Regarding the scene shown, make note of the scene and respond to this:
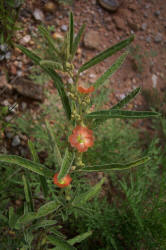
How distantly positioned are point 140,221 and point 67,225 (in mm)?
687

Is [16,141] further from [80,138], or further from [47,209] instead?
[80,138]

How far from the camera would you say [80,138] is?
3.56 ft

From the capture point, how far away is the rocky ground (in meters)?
2.68

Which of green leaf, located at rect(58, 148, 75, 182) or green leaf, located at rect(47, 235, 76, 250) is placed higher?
green leaf, located at rect(58, 148, 75, 182)

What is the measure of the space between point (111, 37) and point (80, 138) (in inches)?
89.8

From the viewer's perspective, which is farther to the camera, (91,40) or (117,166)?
(91,40)

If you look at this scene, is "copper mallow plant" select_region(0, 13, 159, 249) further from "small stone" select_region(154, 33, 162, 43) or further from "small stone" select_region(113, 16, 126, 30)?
"small stone" select_region(154, 33, 162, 43)

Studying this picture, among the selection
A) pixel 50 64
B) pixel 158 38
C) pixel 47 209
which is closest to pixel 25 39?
pixel 158 38

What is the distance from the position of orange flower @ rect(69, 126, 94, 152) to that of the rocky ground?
151cm

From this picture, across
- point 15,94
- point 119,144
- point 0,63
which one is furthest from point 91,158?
point 0,63

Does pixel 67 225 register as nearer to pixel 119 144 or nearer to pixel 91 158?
pixel 91 158

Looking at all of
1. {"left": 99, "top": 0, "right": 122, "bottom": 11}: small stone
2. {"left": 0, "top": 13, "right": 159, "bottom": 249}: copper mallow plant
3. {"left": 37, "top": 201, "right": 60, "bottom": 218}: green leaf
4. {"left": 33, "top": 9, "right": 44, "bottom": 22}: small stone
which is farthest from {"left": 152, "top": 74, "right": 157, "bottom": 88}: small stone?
{"left": 37, "top": 201, "right": 60, "bottom": 218}: green leaf

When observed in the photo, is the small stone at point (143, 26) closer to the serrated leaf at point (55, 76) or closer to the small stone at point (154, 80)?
the small stone at point (154, 80)

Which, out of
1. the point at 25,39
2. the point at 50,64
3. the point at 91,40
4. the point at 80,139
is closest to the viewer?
the point at 50,64
